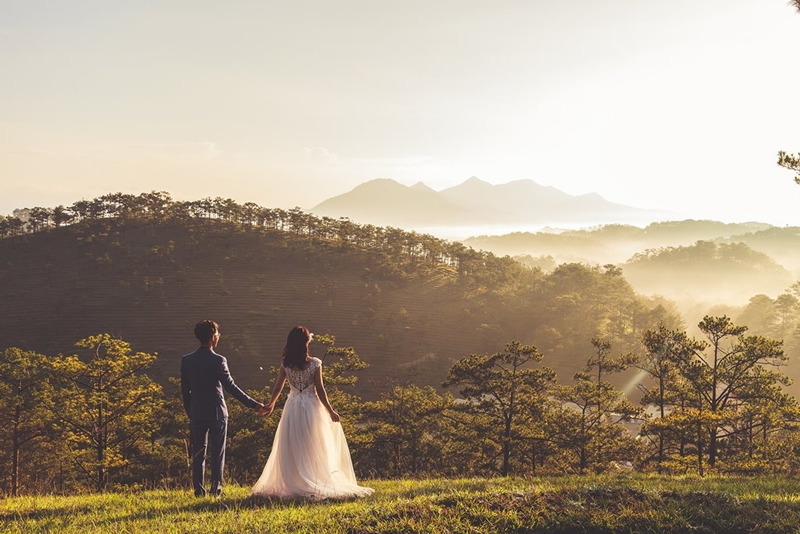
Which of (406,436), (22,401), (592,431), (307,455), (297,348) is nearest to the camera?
(307,455)

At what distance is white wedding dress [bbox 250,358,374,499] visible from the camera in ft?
22.5

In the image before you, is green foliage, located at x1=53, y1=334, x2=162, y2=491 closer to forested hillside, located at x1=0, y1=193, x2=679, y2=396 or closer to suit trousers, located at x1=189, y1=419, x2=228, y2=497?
suit trousers, located at x1=189, y1=419, x2=228, y2=497

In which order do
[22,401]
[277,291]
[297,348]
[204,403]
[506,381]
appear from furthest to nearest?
[277,291]
[22,401]
[506,381]
[297,348]
[204,403]

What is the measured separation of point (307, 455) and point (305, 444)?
15 cm

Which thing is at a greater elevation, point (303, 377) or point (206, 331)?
point (206, 331)

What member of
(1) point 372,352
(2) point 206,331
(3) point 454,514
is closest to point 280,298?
(1) point 372,352

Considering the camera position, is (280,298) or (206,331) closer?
(206,331)

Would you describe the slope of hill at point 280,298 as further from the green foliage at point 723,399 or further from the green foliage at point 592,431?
the green foliage at point 723,399

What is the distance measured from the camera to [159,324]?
255 ft

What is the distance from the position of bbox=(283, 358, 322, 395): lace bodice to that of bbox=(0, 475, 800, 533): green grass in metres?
1.56

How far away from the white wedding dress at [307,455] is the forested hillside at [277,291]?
62.0m

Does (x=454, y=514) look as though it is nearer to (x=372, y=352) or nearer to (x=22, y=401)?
(x=22, y=401)

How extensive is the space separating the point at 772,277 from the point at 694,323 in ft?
368

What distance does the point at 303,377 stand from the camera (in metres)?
7.39
